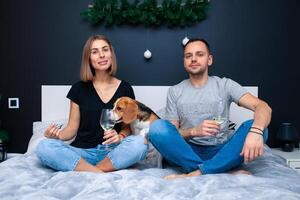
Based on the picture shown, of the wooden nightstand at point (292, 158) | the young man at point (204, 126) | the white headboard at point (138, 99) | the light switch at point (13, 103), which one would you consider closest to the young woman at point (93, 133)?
the young man at point (204, 126)

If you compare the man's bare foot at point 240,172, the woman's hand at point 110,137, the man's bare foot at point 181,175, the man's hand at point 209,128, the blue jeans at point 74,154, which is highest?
the man's hand at point 209,128

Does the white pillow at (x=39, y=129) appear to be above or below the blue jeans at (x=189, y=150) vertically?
below

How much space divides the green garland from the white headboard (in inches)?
23.4

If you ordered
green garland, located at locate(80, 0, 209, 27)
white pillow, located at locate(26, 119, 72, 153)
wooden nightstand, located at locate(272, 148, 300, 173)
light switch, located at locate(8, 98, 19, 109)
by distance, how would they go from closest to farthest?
1. white pillow, located at locate(26, 119, 72, 153)
2. wooden nightstand, located at locate(272, 148, 300, 173)
3. green garland, located at locate(80, 0, 209, 27)
4. light switch, located at locate(8, 98, 19, 109)

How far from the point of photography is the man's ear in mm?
1947

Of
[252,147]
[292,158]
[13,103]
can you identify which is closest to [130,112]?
[252,147]

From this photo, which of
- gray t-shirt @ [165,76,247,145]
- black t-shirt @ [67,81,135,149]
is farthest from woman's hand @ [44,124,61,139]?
gray t-shirt @ [165,76,247,145]

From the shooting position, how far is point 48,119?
297 cm

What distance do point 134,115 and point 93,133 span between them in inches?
12.0

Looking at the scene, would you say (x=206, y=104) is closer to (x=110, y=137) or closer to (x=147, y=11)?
(x=110, y=137)

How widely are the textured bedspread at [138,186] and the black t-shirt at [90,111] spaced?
1.22ft

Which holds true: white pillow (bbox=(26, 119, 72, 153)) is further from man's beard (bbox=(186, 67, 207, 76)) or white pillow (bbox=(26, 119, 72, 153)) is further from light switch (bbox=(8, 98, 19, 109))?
man's beard (bbox=(186, 67, 207, 76))

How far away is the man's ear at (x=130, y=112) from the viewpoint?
1.95 metres

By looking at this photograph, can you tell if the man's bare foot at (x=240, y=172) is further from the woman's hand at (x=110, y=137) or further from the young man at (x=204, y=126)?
the woman's hand at (x=110, y=137)
